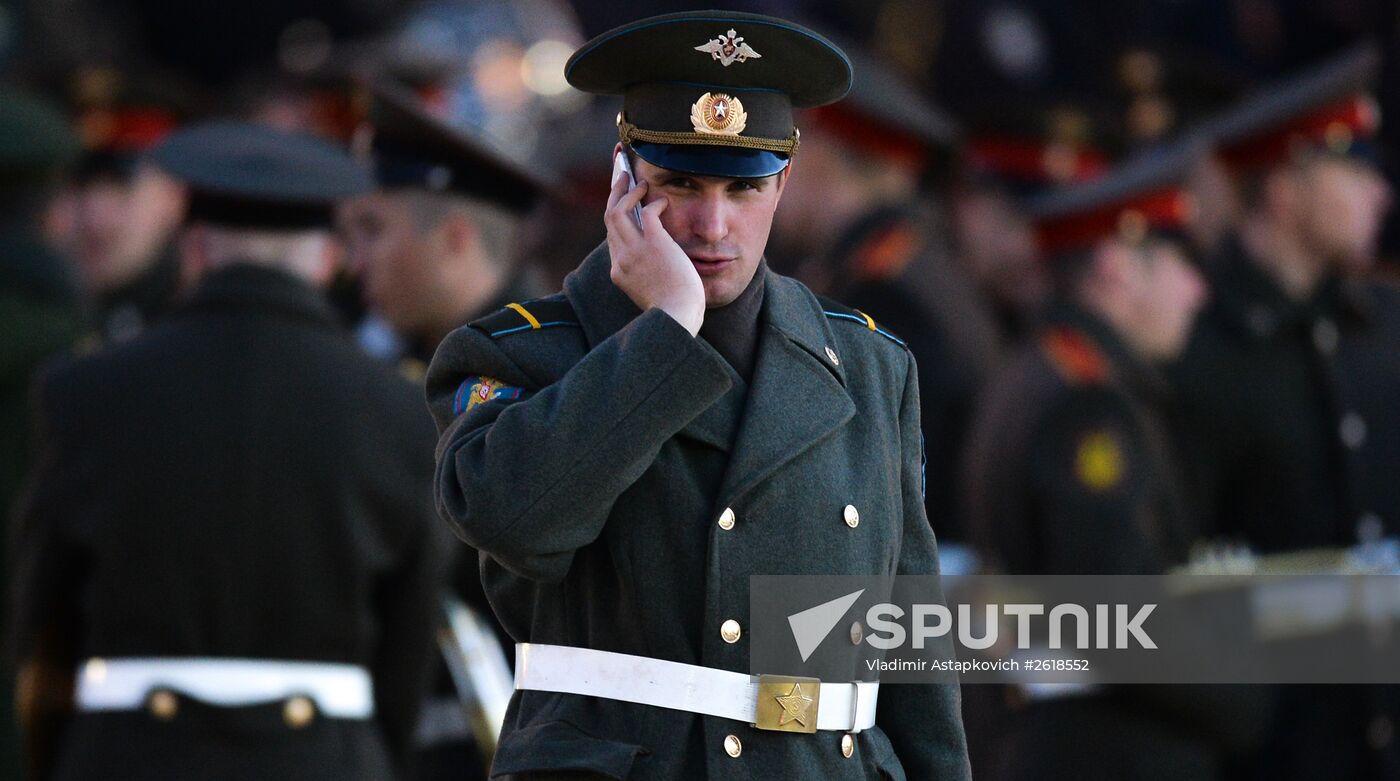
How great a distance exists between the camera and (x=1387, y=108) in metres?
9.38

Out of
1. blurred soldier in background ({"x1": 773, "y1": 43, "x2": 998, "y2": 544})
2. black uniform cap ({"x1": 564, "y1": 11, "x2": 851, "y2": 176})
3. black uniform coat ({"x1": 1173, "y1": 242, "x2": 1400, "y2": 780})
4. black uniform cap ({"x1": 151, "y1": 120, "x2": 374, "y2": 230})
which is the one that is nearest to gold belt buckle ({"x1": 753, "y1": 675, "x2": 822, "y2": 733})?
black uniform cap ({"x1": 564, "y1": 11, "x2": 851, "y2": 176})

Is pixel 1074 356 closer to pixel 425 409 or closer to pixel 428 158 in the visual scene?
pixel 428 158

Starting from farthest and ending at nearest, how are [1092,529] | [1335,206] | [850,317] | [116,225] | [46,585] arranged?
[116,225]
[1335,206]
[1092,529]
[46,585]
[850,317]

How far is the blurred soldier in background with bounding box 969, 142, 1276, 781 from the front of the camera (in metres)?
7.20

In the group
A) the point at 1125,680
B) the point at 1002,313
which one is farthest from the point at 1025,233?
the point at 1125,680

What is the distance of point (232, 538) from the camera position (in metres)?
5.82

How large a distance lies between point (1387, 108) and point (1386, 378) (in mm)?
1744

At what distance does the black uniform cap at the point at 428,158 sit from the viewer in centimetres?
719

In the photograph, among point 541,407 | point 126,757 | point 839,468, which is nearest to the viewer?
point 541,407

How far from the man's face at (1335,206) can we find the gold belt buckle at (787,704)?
475 centimetres

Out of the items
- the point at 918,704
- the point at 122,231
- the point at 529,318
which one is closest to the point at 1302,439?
the point at 918,704

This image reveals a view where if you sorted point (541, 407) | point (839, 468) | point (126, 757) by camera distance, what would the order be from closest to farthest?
point (541, 407) → point (839, 468) → point (126, 757)

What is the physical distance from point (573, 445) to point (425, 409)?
96.5 inches

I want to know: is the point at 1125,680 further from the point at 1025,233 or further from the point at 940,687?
the point at 1025,233
